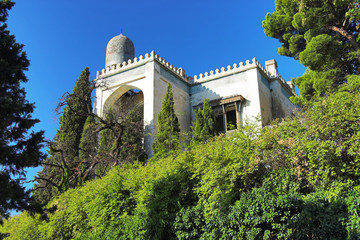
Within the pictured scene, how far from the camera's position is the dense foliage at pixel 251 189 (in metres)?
6.96

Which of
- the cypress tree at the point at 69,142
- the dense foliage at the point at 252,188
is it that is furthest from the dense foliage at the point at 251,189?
the cypress tree at the point at 69,142

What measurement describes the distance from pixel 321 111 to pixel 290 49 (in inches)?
280

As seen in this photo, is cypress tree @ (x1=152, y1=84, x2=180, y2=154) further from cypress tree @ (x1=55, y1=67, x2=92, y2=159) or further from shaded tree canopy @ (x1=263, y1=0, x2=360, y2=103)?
shaded tree canopy @ (x1=263, y1=0, x2=360, y2=103)

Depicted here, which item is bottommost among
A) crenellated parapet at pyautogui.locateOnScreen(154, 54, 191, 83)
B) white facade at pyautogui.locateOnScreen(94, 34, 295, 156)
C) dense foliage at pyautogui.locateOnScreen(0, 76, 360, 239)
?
dense foliage at pyautogui.locateOnScreen(0, 76, 360, 239)

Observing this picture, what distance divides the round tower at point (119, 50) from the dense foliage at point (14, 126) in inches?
517

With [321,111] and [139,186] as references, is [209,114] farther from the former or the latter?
[321,111]

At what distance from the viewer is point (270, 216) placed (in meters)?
7.07

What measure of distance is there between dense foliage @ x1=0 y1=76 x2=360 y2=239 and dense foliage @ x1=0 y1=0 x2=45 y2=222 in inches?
52.9

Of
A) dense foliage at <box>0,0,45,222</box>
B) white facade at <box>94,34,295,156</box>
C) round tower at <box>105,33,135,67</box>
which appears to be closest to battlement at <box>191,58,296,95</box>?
white facade at <box>94,34,295,156</box>

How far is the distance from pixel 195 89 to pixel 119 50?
548 cm

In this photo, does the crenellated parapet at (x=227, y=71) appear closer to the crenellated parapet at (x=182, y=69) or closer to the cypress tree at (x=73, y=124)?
the crenellated parapet at (x=182, y=69)

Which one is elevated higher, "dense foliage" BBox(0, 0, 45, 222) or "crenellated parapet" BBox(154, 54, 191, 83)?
"crenellated parapet" BBox(154, 54, 191, 83)

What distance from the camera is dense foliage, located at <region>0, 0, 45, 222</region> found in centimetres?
677

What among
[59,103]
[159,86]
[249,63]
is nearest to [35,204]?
[59,103]
